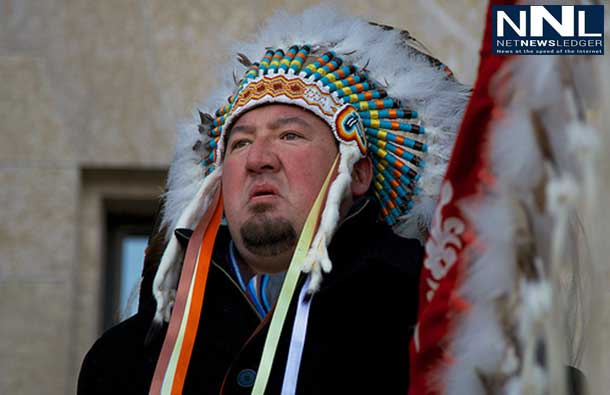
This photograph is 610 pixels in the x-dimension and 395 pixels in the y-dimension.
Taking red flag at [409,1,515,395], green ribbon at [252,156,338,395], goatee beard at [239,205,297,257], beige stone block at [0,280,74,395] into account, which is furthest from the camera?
beige stone block at [0,280,74,395]

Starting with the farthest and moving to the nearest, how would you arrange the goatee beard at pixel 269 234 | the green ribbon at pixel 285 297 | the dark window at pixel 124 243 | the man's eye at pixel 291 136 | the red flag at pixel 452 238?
the dark window at pixel 124 243 < the man's eye at pixel 291 136 < the goatee beard at pixel 269 234 < the green ribbon at pixel 285 297 < the red flag at pixel 452 238

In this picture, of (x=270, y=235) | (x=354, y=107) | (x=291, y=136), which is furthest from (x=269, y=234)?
(x=354, y=107)

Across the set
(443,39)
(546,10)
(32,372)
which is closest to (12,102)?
(32,372)

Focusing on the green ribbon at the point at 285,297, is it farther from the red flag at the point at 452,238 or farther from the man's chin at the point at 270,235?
the red flag at the point at 452,238

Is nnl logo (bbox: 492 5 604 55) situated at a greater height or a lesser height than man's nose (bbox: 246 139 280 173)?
greater

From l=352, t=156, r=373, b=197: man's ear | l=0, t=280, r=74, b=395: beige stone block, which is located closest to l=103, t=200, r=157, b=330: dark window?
l=0, t=280, r=74, b=395: beige stone block

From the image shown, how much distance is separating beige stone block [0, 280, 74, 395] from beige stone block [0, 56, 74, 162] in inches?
17.3

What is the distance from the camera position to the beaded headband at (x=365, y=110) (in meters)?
3.03

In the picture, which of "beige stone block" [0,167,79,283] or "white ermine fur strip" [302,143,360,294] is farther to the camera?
"beige stone block" [0,167,79,283]

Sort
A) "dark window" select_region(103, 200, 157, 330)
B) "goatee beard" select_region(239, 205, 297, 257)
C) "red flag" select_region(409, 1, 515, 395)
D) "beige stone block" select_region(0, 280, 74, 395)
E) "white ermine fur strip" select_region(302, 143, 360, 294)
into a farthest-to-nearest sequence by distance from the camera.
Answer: "dark window" select_region(103, 200, 157, 330) < "beige stone block" select_region(0, 280, 74, 395) < "goatee beard" select_region(239, 205, 297, 257) < "white ermine fur strip" select_region(302, 143, 360, 294) < "red flag" select_region(409, 1, 515, 395)

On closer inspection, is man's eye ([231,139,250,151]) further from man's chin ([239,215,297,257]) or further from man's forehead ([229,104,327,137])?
man's chin ([239,215,297,257])

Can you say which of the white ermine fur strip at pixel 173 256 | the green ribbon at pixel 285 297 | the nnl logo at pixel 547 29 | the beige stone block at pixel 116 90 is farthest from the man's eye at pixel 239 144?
the beige stone block at pixel 116 90

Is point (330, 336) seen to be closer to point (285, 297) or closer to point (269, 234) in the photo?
point (285, 297)

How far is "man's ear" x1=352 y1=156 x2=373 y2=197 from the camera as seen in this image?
302 centimetres
